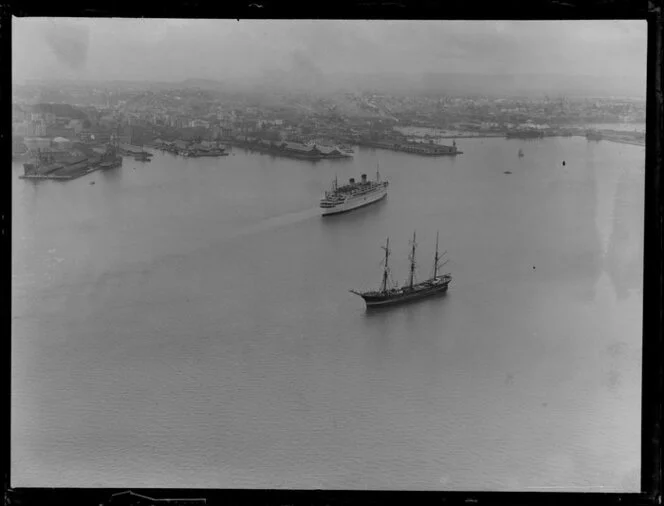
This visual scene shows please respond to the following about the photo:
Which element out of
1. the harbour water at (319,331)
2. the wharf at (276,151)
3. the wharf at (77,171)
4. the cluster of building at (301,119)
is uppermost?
the cluster of building at (301,119)

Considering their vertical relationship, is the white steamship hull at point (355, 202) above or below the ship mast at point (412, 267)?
above

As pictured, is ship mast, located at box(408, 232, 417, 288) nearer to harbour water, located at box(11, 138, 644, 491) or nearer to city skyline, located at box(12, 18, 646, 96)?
harbour water, located at box(11, 138, 644, 491)

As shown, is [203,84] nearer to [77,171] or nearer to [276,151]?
[276,151]

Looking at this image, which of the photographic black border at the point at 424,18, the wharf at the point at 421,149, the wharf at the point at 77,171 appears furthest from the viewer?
the wharf at the point at 421,149

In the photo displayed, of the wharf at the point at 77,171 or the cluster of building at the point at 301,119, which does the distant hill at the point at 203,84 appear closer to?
the cluster of building at the point at 301,119

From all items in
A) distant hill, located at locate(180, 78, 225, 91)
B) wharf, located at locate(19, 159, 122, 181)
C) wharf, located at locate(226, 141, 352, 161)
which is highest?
distant hill, located at locate(180, 78, 225, 91)

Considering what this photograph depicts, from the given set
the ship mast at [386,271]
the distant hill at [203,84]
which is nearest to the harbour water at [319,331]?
the ship mast at [386,271]

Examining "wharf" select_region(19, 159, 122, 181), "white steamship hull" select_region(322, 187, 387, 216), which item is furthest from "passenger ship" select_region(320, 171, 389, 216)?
"wharf" select_region(19, 159, 122, 181)

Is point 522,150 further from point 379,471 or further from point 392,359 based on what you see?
point 379,471

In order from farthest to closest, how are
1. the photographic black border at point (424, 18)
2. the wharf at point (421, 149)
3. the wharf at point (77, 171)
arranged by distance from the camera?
the wharf at point (421, 149) → the wharf at point (77, 171) → the photographic black border at point (424, 18)
